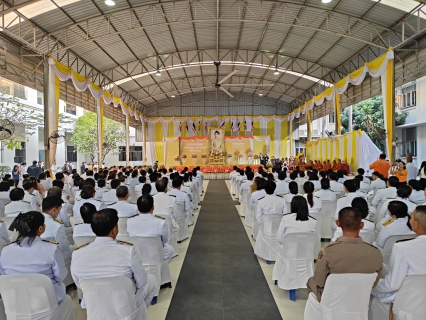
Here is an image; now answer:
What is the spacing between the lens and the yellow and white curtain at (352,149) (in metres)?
11.3

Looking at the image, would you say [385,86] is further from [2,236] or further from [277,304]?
[2,236]

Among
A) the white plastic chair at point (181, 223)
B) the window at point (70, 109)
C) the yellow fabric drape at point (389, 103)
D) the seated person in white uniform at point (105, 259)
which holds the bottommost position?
the white plastic chair at point (181, 223)

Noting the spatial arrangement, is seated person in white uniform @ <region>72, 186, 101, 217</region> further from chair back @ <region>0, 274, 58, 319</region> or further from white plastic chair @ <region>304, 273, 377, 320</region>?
white plastic chair @ <region>304, 273, 377, 320</region>

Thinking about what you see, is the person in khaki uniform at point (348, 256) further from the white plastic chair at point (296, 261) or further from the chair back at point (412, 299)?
the white plastic chair at point (296, 261)

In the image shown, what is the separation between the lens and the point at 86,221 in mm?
3268

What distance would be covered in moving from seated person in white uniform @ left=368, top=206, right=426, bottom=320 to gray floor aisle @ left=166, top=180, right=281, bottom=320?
1142 mm

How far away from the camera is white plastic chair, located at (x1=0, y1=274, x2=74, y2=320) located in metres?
1.92

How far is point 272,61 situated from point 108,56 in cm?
807

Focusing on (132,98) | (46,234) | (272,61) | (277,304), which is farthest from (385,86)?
(132,98)

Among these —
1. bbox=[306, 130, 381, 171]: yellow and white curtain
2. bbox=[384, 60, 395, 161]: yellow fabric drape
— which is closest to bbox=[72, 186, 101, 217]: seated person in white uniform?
bbox=[384, 60, 395, 161]: yellow fabric drape

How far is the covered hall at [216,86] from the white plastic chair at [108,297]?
25 millimetres

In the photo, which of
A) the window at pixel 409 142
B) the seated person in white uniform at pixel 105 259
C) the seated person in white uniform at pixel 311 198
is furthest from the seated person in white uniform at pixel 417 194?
the window at pixel 409 142

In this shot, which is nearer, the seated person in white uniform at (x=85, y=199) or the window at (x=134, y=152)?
the seated person in white uniform at (x=85, y=199)

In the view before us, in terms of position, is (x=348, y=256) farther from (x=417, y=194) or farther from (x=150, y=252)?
(x=417, y=194)
